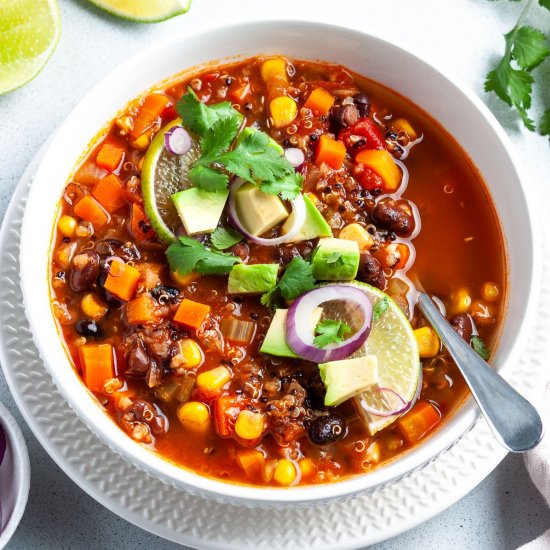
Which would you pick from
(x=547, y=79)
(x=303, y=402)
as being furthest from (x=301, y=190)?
(x=547, y=79)

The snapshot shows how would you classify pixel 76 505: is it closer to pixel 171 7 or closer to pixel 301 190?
pixel 301 190

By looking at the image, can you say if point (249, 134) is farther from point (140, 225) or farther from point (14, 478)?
point (14, 478)

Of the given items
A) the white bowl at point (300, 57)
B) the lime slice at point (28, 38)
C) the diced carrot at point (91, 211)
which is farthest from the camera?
the lime slice at point (28, 38)

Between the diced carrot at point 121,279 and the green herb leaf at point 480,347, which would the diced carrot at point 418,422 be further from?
the diced carrot at point 121,279

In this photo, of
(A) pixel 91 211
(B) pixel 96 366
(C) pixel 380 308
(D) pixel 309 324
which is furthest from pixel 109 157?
(C) pixel 380 308

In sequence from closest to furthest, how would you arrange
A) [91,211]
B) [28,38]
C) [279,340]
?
[279,340], [91,211], [28,38]

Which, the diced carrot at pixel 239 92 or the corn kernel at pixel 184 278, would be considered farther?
the diced carrot at pixel 239 92

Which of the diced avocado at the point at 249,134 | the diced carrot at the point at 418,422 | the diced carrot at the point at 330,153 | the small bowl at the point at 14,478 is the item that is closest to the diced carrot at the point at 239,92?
the diced avocado at the point at 249,134
